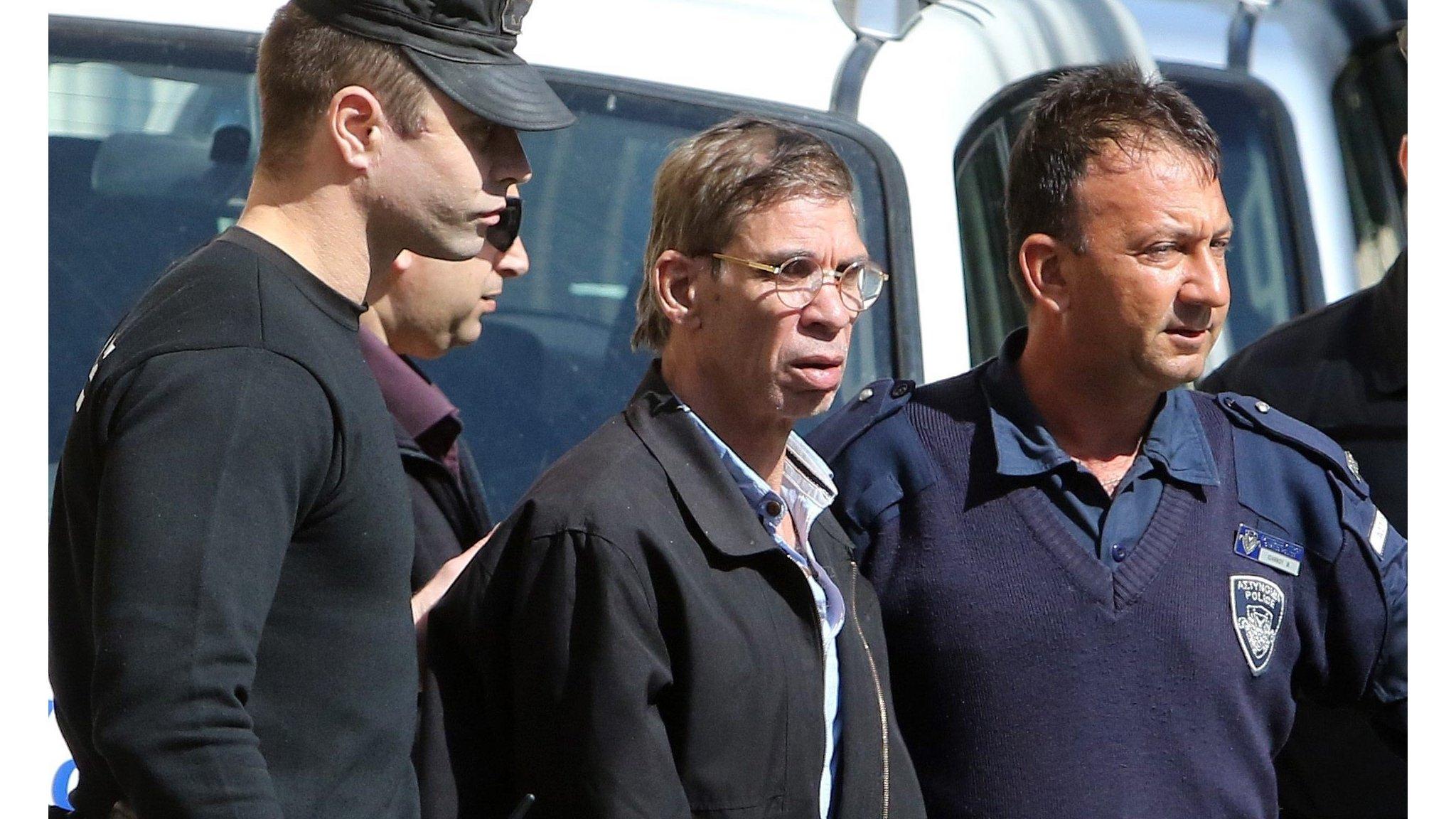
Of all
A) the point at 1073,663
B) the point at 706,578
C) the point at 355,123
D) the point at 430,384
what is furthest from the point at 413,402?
the point at 1073,663

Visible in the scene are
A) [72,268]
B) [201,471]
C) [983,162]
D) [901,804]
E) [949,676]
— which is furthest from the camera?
[983,162]

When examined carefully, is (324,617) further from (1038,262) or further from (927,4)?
(927,4)

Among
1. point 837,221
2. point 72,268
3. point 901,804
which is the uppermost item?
point 837,221

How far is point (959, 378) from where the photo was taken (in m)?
2.54

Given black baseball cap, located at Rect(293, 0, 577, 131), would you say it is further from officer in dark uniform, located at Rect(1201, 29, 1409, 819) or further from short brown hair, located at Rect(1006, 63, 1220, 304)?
officer in dark uniform, located at Rect(1201, 29, 1409, 819)

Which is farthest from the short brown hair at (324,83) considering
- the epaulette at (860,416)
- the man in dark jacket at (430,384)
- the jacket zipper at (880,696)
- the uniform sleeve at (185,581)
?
the epaulette at (860,416)

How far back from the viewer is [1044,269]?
2.49 m

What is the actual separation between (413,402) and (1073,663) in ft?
3.39

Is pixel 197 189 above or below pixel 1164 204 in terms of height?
below

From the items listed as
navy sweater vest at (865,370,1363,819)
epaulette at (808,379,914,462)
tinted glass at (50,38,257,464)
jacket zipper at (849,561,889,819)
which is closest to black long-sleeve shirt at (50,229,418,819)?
jacket zipper at (849,561,889,819)

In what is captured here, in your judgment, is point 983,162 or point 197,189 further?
point 983,162

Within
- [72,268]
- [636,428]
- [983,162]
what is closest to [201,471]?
[636,428]

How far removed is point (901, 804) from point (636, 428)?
55 cm

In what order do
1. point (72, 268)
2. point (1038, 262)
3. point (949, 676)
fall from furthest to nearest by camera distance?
point (72, 268) → point (1038, 262) → point (949, 676)
